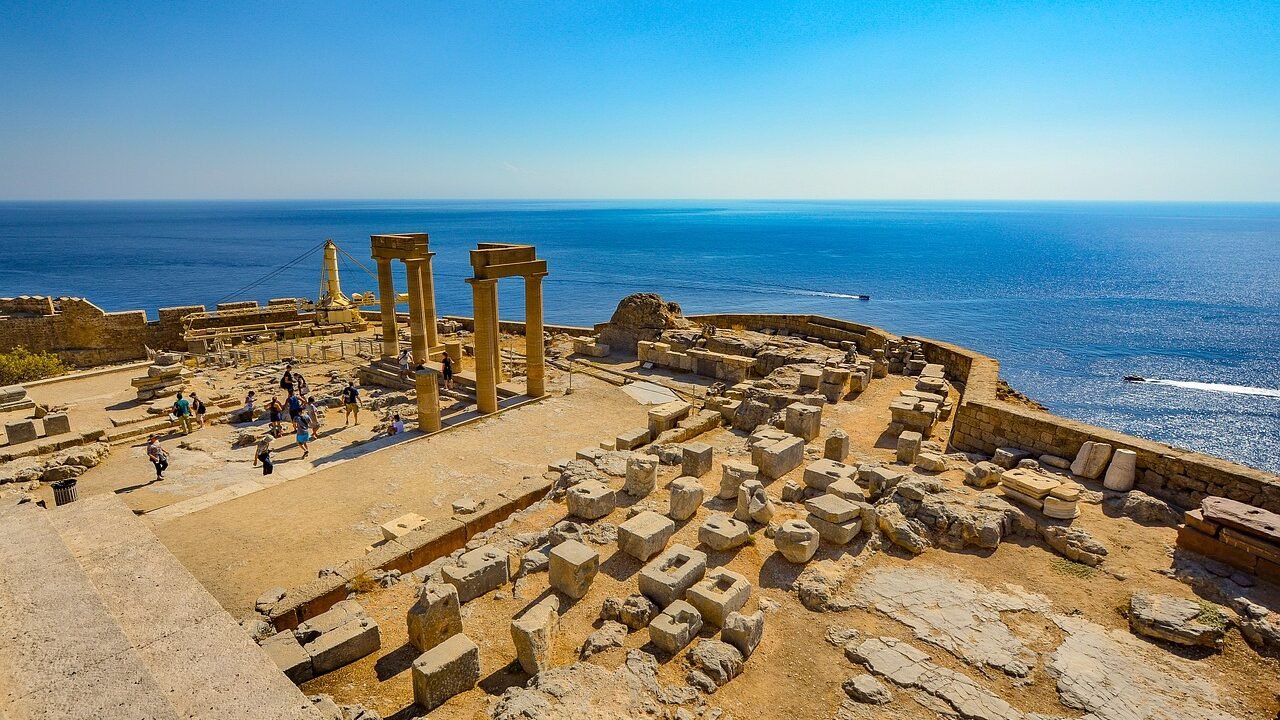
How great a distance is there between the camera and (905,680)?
6305 millimetres

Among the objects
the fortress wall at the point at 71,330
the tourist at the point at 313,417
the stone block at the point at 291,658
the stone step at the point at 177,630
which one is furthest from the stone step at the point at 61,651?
the fortress wall at the point at 71,330

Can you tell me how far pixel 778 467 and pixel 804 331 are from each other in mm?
15338

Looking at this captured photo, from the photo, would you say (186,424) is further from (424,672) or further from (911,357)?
(911,357)

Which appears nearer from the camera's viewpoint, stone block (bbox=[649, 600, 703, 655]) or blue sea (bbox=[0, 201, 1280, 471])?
stone block (bbox=[649, 600, 703, 655])

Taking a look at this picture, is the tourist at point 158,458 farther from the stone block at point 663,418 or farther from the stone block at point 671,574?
the stone block at point 671,574

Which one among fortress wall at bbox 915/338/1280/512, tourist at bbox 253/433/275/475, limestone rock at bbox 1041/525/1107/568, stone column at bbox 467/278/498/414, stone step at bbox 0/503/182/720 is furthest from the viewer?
stone column at bbox 467/278/498/414

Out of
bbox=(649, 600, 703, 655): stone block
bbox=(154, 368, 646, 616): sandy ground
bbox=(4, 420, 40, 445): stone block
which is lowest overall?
bbox=(154, 368, 646, 616): sandy ground

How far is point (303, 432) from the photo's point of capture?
1497cm

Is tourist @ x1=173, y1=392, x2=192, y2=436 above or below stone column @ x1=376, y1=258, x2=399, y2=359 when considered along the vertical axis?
below

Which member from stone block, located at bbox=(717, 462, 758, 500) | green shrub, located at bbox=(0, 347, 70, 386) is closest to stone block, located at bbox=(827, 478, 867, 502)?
stone block, located at bbox=(717, 462, 758, 500)

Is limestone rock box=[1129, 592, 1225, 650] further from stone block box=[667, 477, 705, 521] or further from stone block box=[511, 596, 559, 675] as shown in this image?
stone block box=[511, 596, 559, 675]

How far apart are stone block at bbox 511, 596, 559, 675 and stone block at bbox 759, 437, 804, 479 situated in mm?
5375

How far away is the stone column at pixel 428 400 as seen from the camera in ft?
51.7

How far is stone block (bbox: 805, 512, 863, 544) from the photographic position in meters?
8.54
